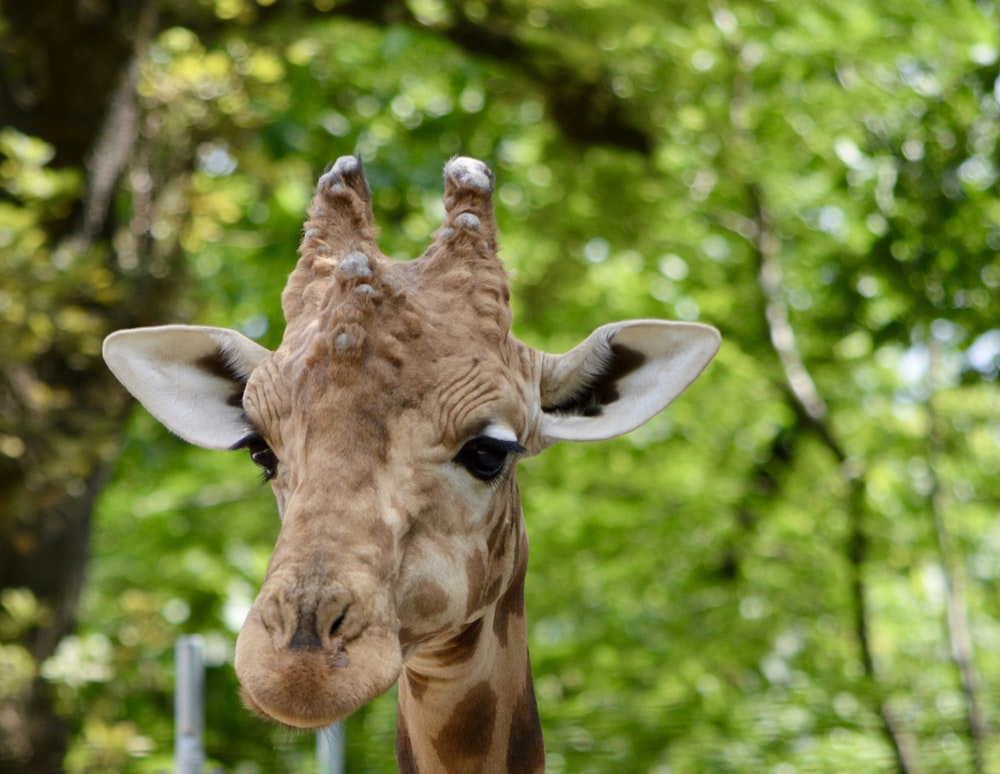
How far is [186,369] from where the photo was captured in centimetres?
322

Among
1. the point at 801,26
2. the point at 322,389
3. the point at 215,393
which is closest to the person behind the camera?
the point at 322,389

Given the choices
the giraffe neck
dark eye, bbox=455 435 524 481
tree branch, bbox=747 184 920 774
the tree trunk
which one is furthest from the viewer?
tree branch, bbox=747 184 920 774

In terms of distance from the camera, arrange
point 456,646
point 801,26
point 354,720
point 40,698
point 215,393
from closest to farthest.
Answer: point 456,646
point 215,393
point 40,698
point 354,720
point 801,26

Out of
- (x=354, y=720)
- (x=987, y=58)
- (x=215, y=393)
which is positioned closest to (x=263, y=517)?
(x=354, y=720)

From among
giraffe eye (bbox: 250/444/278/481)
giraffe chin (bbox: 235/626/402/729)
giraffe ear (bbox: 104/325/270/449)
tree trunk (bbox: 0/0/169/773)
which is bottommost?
tree trunk (bbox: 0/0/169/773)

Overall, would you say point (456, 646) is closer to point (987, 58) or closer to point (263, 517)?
point (987, 58)

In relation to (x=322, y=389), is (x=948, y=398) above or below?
below

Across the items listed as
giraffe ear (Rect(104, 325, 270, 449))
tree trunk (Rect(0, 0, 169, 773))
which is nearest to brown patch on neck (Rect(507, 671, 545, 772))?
giraffe ear (Rect(104, 325, 270, 449))

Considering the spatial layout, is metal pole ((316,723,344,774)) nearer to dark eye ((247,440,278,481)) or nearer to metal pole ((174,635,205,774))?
metal pole ((174,635,205,774))

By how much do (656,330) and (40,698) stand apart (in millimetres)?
5480

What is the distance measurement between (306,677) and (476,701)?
A: 95cm

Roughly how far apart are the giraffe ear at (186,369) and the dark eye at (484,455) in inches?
28.7

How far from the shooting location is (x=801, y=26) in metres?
8.91

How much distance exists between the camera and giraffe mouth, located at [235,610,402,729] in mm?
2197
